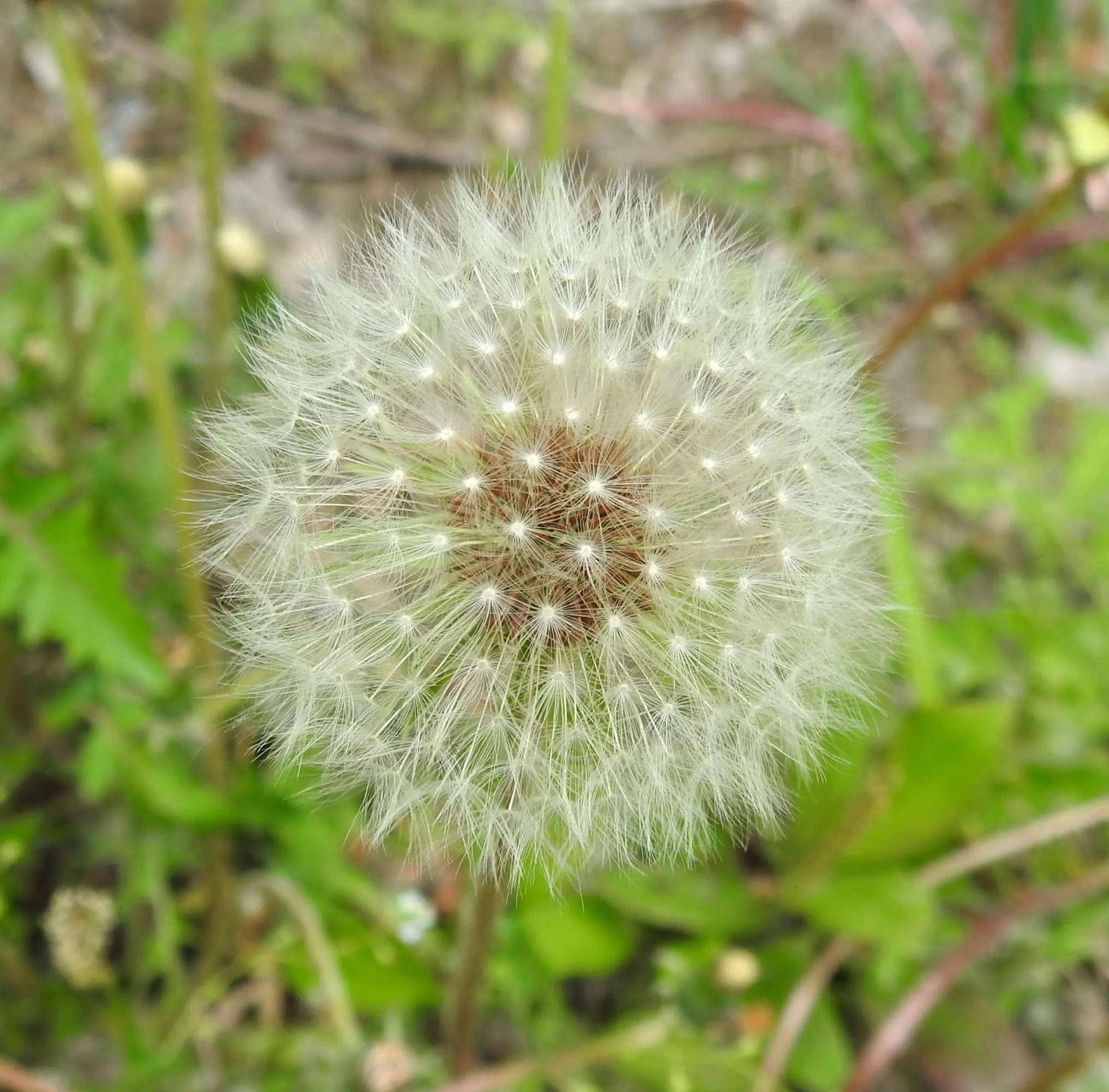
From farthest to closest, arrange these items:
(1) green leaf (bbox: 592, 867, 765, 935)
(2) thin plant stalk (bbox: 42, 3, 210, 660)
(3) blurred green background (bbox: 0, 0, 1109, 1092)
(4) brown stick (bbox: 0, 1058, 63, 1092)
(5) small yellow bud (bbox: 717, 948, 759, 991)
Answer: (1) green leaf (bbox: 592, 867, 765, 935) → (5) small yellow bud (bbox: 717, 948, 759, 991) → (3) blurred green background (bbox: 0, 0, 1109, 1092) → (4) brown stick (bbox: 0, 1058, 63, 1092) → (2) thin plant stalk (bbox: 42, 3, 210, 660)

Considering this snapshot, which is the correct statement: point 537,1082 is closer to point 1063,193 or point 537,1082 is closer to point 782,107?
point 1063,193

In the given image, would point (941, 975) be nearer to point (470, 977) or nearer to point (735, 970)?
point (735, 970)

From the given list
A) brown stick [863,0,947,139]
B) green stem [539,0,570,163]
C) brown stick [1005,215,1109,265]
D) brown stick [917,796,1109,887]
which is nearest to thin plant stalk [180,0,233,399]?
green stem [539,0,570,163]

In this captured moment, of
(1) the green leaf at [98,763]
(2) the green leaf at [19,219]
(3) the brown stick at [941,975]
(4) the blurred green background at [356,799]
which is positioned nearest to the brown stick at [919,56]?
(4) the blurred green background at [356,799]

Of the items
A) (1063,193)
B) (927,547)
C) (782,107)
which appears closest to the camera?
(1063,193)

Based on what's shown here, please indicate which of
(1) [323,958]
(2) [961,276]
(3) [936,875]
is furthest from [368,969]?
Result: (2) [961,276]

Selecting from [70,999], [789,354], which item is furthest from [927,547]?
[70,999]

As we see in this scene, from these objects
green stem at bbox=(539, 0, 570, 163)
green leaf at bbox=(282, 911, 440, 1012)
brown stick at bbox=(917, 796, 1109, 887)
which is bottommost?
green leaf at bbox=(282, 911, 440, 1012)

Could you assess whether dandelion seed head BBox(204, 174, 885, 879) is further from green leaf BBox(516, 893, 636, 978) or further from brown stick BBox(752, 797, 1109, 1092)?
brown stick BBox(752, 797, 1109, 1092)
